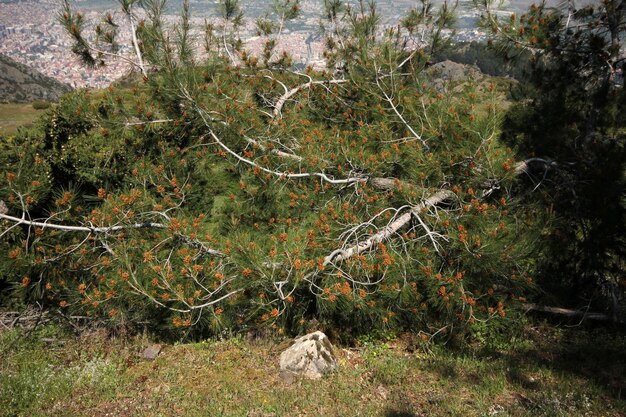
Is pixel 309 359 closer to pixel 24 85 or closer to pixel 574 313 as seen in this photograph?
pixel 574 313

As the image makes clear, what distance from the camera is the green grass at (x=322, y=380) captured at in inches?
104

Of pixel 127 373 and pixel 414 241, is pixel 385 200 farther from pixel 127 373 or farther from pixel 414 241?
pixel 127 373

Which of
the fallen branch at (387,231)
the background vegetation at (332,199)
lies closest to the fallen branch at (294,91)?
the background vegetation at (332,199)

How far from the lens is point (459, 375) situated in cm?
303

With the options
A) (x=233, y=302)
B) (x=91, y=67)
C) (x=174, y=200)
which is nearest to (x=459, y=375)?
(x=233, y=302)

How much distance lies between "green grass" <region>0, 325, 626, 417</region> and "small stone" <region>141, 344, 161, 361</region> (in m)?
0.08

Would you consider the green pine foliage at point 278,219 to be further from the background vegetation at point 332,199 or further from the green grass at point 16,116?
the green grass at point 16,116

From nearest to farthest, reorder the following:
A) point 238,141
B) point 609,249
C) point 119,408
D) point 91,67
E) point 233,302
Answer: point 119,408 < point 233,302 < point 609,249 < point 238,141 < point 91,67

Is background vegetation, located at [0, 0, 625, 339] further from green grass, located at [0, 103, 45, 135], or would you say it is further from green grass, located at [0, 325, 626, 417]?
green grass, located at [0, 103, 45, 135]

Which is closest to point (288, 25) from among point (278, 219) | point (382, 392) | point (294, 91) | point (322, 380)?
point (294, 91)

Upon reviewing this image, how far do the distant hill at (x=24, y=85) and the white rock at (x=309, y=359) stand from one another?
234 feet

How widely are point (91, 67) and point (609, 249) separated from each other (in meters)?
6.17

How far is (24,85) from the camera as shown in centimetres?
6694

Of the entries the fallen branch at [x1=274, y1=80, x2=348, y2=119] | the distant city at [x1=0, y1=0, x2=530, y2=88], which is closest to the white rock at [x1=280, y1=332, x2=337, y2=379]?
Answer: the fallen branch at [x1=274, y1=80, x2=348, y2=119]
